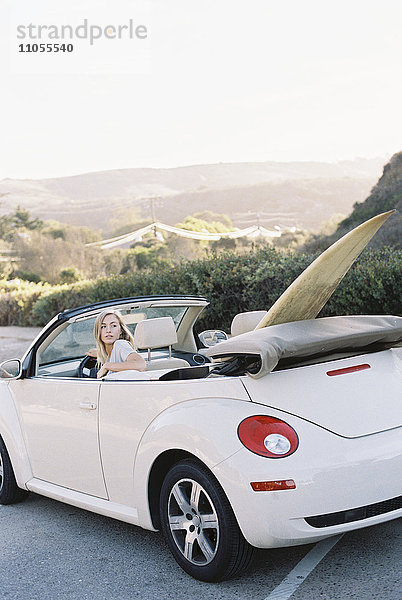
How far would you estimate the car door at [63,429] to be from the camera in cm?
450

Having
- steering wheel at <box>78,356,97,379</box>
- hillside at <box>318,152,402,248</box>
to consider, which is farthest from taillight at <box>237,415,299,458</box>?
hillside at <box>318,152,402,248</box>

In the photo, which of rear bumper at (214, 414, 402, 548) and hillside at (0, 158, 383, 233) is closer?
rear bumper at (214, 414, 402, 548)

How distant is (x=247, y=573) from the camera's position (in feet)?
12.8

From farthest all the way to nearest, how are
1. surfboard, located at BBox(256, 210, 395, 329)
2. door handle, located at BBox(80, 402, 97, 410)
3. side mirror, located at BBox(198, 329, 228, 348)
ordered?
side mirror, located at BBox(198, 329, 228, 348)
door handle, located at BBox(80, 402, 97, 410)
surfboard, located at BBox(256, 210, 395, 329)

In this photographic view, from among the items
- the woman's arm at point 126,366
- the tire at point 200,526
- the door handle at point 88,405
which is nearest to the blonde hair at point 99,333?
the woman's arm at point 126,366

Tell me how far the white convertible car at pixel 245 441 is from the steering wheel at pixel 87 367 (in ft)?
1.70

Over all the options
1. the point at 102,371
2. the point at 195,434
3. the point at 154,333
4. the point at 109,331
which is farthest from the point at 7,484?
the point at 195,434

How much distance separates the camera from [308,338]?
3.91 m

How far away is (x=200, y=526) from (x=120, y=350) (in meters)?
1.63

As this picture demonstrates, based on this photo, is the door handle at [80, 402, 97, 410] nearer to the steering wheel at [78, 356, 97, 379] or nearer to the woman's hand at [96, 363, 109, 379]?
the woman's hand at [96, 363, 109, 379]

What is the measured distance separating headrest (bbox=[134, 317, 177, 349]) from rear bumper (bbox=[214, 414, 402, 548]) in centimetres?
158

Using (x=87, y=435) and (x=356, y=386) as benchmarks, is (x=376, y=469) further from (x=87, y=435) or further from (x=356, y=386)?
(x=87, y=435)

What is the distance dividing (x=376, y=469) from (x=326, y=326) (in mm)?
922

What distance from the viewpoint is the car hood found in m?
3.68
